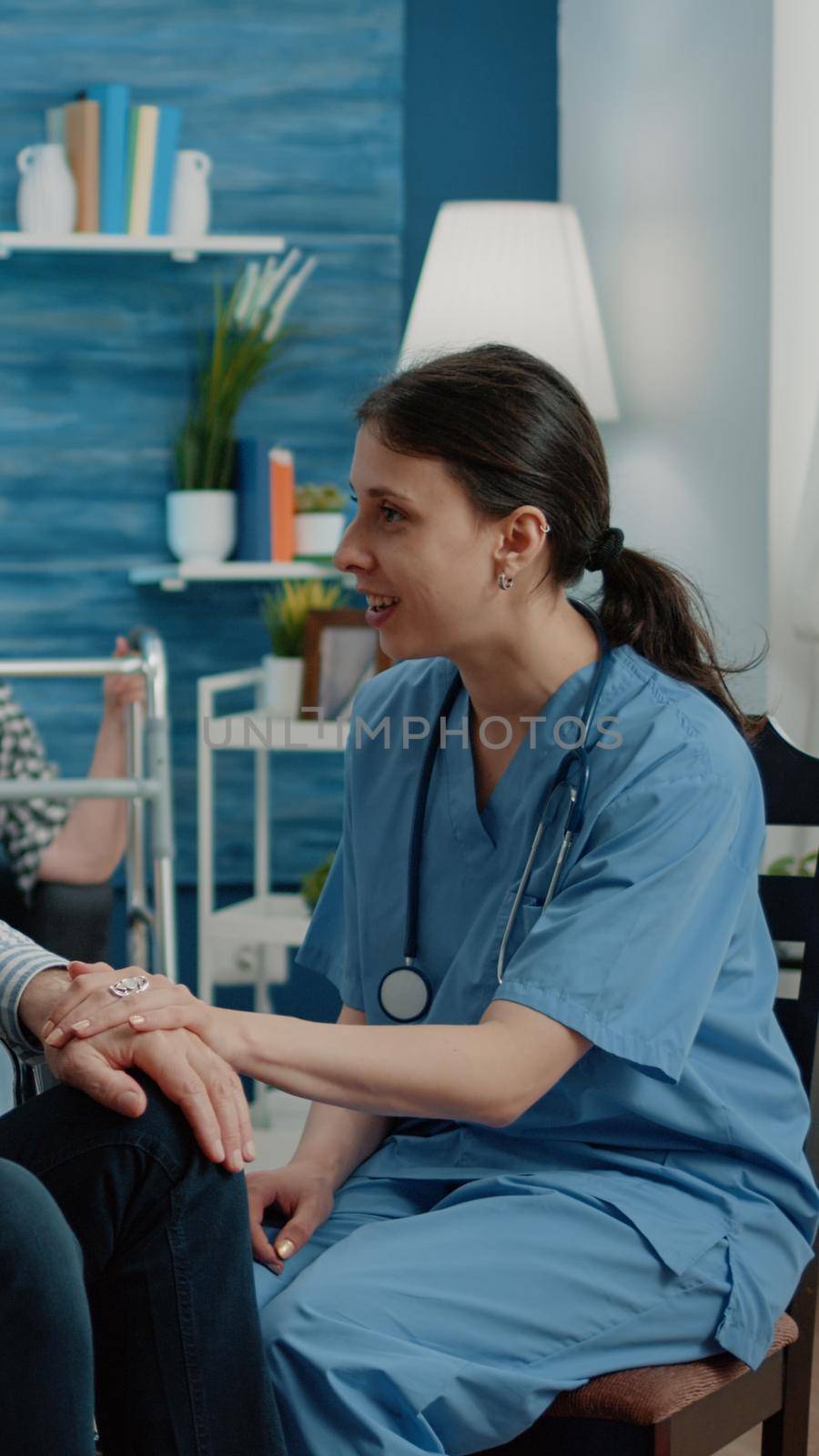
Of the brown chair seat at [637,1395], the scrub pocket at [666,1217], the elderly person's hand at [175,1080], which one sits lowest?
the brown chair seat at [637,1395]

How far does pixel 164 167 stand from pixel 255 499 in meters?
0.73

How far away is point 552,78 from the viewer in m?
3.46

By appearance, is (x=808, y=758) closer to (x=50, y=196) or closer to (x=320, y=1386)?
(x=320, y=1386)

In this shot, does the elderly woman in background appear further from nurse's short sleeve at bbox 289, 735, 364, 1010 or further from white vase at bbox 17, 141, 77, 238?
white vase at bbox 17, 141, 77, 238

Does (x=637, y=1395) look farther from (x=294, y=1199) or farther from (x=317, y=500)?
(x=317, y=500)

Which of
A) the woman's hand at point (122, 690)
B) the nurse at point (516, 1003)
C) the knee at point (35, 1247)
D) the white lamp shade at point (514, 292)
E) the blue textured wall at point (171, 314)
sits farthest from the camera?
the blue textured wall at point (171, 314)

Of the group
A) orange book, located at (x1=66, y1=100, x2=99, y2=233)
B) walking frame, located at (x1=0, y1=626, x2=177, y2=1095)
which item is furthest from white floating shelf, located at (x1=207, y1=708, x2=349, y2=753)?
orange book, located at (x1=66, y1=100, x2=99, y2=233)

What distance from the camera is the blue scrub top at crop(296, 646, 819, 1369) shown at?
3.46ft

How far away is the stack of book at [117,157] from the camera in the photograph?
10.8 ft

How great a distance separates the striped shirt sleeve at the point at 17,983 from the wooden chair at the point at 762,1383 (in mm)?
428

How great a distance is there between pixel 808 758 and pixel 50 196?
2529 millimetres

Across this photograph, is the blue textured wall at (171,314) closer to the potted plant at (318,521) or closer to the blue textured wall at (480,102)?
the blue textured wall at (480,102)

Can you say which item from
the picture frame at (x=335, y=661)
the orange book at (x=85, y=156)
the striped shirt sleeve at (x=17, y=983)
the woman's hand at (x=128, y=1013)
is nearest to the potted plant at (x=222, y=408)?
the orange book at (x=85, y=156)

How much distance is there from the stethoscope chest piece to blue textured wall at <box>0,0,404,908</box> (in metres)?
2.40
